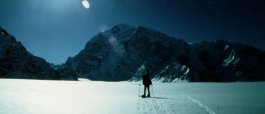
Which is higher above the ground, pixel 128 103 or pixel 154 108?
pixel 128 103

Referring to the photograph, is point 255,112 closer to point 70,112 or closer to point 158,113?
point 158,113

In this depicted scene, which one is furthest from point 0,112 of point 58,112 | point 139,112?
point 139,112

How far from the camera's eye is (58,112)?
615 inches

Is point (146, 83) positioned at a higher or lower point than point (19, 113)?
higher

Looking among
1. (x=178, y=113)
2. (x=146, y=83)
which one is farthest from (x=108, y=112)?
(x=146, y=83)

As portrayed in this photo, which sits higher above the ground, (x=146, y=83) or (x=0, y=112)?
(x=146, y=83)

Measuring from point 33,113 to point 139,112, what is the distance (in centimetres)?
534

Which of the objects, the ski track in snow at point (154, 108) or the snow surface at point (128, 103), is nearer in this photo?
the ski track in snow at point (154, 108)

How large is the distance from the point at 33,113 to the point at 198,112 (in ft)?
27.6

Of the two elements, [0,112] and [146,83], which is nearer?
[0,112]

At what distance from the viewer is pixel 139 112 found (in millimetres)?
15883

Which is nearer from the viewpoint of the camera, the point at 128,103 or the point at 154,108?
the point at 154,108

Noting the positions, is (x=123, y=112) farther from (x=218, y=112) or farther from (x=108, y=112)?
(x=218, y=112)

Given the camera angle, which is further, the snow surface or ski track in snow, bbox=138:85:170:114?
the snow surface
